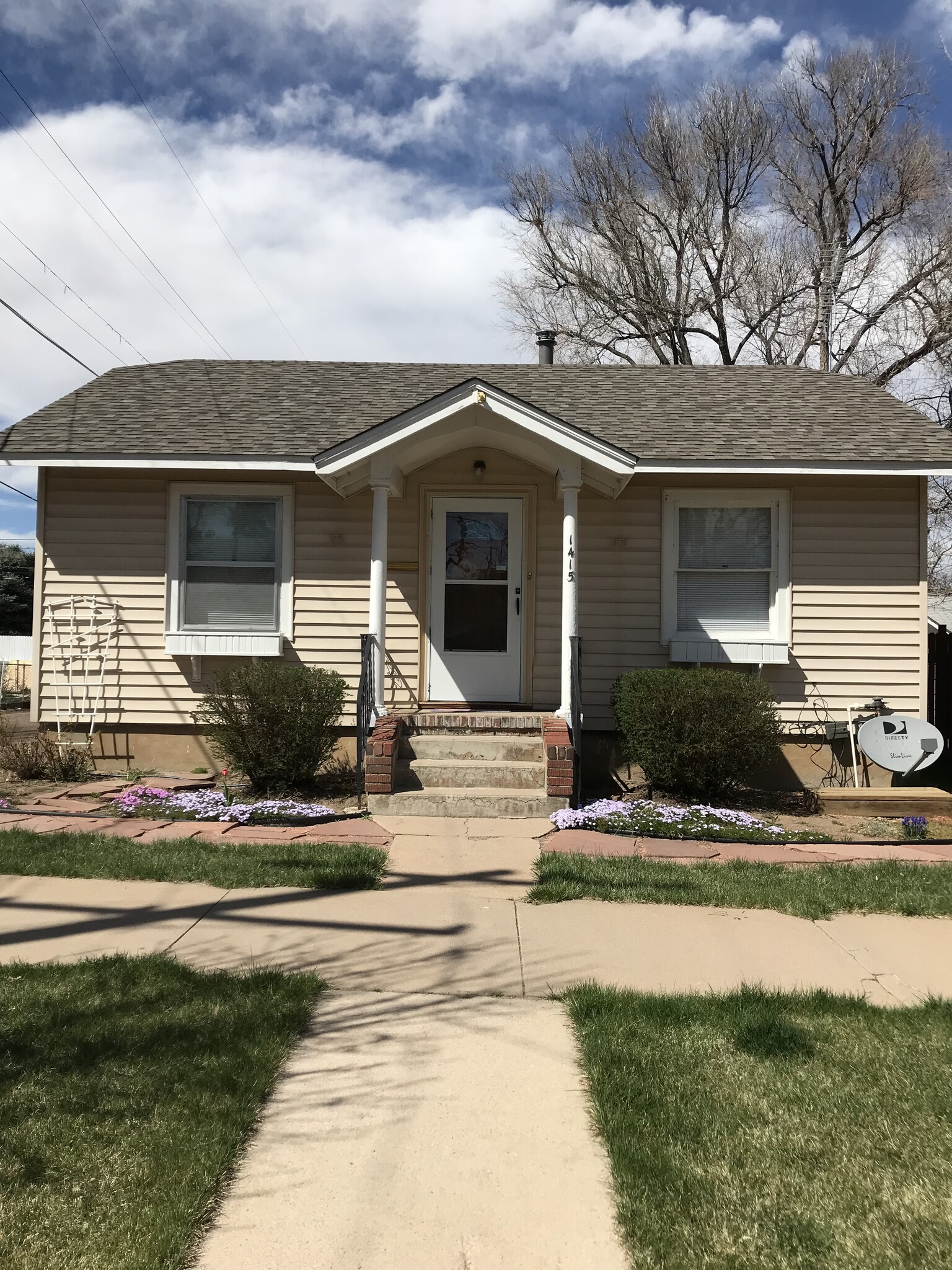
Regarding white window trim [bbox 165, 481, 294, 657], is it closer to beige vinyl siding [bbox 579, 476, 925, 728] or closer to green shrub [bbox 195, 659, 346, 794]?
green shrub [bbox 195, 659, 346, 794]

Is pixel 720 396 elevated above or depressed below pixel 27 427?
above

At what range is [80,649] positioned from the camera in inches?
373

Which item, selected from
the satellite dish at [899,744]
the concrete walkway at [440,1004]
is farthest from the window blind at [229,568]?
the satellite dish at [899,744]

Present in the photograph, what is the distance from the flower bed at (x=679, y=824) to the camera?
706 cm

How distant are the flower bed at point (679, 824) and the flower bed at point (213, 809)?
2022 millimetres

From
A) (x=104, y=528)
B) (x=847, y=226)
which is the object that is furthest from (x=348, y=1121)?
(x=847, y=226)

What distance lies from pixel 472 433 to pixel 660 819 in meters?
4.15

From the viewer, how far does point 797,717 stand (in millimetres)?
9367

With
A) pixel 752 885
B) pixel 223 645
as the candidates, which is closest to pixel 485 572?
pixel 223 645

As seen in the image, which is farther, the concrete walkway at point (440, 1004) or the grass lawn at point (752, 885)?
the grass lawn at point (752, 885)

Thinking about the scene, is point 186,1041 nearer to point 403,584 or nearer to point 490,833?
point 490,833

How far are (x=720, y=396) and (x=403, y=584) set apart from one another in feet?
14.3

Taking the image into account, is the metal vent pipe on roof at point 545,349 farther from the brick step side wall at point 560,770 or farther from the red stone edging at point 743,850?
the red stone edging at point 743,850

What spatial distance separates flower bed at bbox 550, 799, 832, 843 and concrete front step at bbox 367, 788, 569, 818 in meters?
0.16
